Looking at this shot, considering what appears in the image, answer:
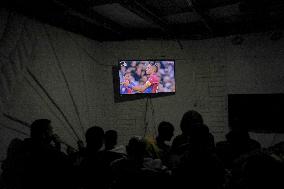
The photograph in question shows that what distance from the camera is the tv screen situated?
5477mm

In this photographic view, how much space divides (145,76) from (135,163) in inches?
134

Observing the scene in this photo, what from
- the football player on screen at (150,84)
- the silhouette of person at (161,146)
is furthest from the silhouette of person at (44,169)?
the football player on screen at (150,84)

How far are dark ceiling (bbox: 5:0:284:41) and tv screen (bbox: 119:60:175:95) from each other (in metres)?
0.53

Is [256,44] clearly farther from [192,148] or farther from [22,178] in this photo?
[22,178]

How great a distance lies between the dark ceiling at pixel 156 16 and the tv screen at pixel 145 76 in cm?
53

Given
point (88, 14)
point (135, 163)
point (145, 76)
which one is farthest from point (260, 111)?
point (135, 163)

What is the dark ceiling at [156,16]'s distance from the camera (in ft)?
12.5

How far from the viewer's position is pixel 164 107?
227 inches

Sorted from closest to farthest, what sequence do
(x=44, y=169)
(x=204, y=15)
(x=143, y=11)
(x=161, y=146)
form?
(x=44, y=169), (x=161, y=146), (x=143, y=11), (x=204, y=15)

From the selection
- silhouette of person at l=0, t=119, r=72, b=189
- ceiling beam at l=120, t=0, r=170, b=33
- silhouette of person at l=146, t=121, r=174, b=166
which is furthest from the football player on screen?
silhouette of person at l=0, t=119, r=72, b=189

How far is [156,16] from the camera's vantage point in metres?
4.47

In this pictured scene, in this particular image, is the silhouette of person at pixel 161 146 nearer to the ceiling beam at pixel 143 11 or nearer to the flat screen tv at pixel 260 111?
the ceiling beam at pixel 143 11

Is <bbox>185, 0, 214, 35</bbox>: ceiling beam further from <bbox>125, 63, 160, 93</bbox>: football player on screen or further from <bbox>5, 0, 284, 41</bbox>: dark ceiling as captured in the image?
<bbox>125, 63, 160, 93</bbox>: football player on screen

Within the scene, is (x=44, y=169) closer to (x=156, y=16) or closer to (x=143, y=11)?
(x=143, y=11)
